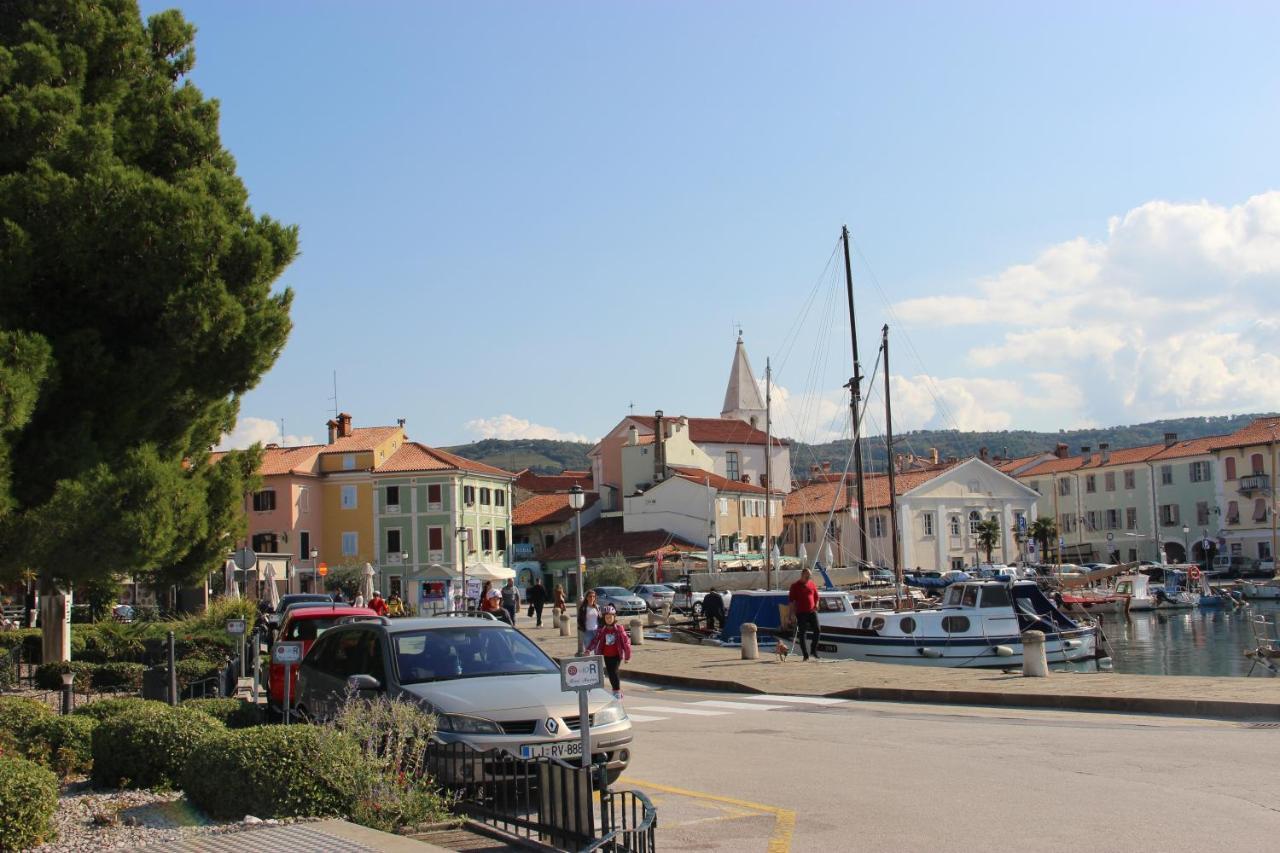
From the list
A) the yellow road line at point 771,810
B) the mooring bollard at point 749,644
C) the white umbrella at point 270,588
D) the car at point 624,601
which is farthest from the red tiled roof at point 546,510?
the yellow road line at point 771,810

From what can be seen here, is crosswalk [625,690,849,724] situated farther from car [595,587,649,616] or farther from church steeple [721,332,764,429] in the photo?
church steeple [721,332,764,429]

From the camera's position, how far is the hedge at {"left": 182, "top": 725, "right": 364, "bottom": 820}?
A: 27.2 feet

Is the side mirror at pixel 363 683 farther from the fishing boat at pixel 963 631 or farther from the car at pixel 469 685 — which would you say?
the fishing boat at pixel 963 631

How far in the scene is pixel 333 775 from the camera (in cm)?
838

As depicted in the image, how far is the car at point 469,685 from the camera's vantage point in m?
10.0

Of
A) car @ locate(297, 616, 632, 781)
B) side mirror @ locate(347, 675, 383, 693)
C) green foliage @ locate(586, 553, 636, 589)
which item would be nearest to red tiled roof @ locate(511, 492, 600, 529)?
green foliage @ locate(586, 553, 636, 589)

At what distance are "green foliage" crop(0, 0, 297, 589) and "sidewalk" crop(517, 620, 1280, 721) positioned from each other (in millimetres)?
10236

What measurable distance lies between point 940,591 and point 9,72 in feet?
200

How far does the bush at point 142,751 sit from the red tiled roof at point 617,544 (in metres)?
73.7

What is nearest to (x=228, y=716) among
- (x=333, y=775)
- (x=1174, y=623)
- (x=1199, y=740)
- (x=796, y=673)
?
(x=333, y=775)

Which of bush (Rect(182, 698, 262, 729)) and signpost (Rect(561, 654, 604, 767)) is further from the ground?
signpost (Rect(561, 654, 604, 767))

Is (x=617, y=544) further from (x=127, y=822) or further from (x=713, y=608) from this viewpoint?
(x=127, y=822)

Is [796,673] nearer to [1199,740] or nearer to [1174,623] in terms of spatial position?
[1199,740]

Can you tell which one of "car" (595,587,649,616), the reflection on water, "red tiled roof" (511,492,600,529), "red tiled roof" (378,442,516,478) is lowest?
the reflection on water
